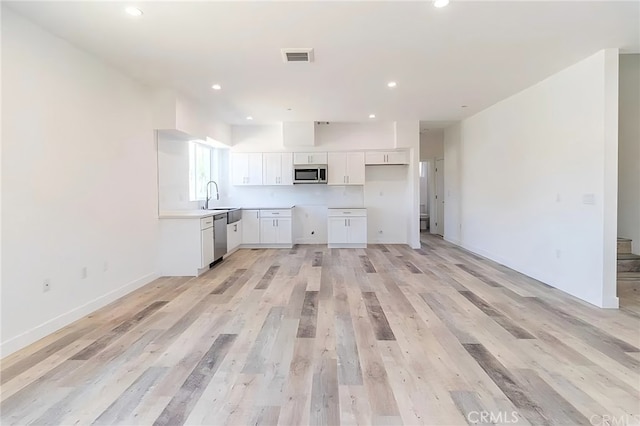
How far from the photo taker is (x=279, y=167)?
724 cm

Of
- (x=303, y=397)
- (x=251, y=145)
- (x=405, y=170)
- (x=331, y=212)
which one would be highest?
(x=251, y=145)

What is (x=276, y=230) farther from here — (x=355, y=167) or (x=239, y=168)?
(x=355, y=167)

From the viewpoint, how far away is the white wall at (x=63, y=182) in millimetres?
2539

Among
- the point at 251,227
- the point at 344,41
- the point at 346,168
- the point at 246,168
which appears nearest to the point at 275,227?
the point at 251,227

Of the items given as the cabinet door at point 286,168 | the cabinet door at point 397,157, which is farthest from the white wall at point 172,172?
the cabinet door at point 397,157

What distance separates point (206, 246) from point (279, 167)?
2.88m

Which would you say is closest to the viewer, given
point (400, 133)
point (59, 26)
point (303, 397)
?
point (303, 397)

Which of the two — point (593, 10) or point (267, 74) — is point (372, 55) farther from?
point (593, 10)

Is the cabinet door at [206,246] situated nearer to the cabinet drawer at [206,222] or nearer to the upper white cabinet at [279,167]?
the cabinet drawer at [206,222]

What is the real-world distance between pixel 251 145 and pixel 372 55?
14.6 feet

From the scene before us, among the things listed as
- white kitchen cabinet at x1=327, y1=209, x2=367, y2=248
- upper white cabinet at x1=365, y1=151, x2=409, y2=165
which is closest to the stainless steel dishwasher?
white kitchen cabinet at x1=327, y1=209, x2=367, y2=248

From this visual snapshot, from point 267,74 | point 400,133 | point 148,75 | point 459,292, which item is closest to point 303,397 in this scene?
point 459,292

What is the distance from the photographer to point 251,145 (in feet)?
24.0

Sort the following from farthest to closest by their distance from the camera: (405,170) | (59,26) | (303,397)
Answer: (405,170) → (59,26) → (303,397)
